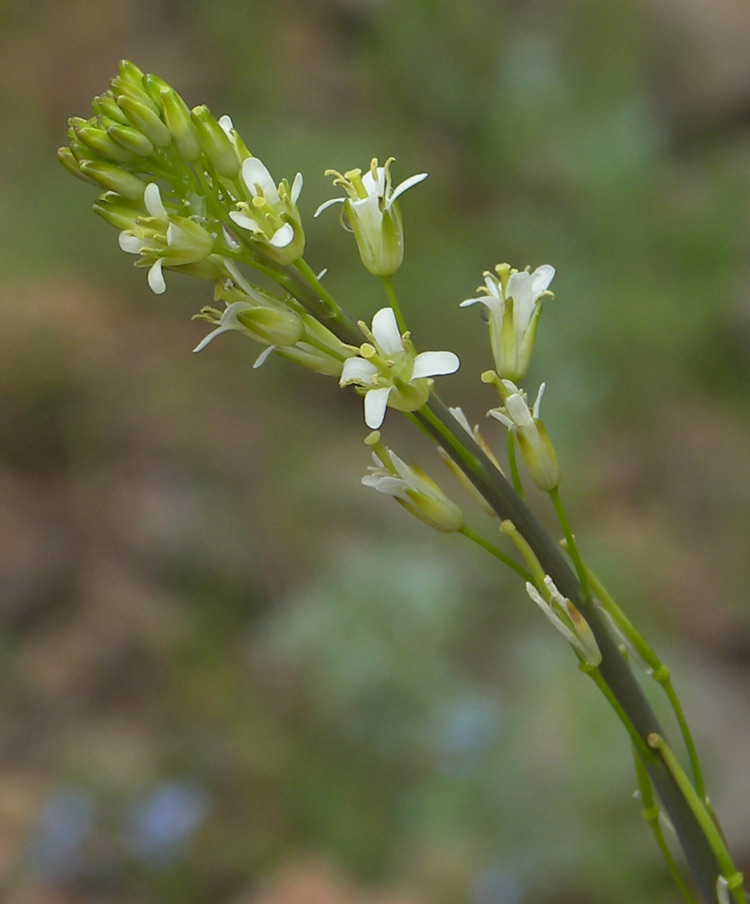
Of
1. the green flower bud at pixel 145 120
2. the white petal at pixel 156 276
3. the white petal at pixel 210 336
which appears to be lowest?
the white petal at pixel 210 336

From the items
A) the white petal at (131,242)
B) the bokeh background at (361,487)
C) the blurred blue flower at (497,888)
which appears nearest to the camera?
the white petal at (131,242)

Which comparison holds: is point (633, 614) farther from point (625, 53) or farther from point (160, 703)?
point (625, 53)

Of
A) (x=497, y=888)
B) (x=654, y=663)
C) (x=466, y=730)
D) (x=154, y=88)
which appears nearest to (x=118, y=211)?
(x=154, y=88)

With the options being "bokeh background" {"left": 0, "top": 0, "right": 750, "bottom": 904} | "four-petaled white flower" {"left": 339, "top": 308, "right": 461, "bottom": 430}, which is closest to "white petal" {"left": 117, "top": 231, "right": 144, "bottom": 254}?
"four-petaled white flower" {"left": 339, "top": 308, "right": 461, "bottom": 430}

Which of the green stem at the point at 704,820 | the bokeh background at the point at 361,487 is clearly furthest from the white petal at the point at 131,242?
the bokeh background at the point at 361,487

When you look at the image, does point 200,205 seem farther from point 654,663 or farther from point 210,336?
point 654,663

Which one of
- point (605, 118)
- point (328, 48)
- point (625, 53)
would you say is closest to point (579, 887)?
point (605, 118)

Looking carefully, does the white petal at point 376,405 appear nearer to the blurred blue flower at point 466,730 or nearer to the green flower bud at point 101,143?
the green flower bud at point 101,143

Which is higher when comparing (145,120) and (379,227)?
(145,120)
